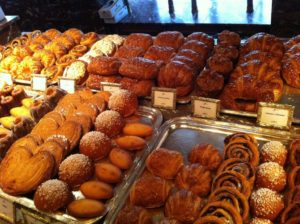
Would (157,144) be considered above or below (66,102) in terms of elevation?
below

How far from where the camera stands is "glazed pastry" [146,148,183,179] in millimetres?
1820

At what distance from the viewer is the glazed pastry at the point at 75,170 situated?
5.97 ft

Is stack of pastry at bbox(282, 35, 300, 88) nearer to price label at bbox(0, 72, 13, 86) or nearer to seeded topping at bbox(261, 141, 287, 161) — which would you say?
seeded topping at bbox(261, 141, 287, 161)

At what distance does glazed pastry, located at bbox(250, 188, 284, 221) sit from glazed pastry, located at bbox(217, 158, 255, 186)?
10 centimetres

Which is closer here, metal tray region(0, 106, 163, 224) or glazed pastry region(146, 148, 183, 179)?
metal tray region(0, 106, 163, 224)

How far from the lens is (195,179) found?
171cm

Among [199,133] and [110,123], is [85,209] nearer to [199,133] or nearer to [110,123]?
[110,123]

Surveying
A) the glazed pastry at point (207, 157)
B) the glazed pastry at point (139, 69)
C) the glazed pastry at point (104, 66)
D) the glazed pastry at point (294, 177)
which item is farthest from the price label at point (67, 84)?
the glazed pastry at point (294, 177)

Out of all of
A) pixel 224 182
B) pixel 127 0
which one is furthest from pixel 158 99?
pixel 127 0

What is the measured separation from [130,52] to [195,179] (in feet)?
4.60

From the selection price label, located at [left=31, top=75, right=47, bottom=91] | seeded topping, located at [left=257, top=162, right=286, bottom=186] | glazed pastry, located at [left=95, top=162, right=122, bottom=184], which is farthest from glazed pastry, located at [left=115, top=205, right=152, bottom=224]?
price label, located at [left=31, top=75, right=47, bottom=91]

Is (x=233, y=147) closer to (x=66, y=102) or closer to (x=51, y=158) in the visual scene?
(x=51, y=158)

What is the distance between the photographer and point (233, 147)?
72.8 inches

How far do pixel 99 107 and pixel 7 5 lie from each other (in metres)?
4.38
